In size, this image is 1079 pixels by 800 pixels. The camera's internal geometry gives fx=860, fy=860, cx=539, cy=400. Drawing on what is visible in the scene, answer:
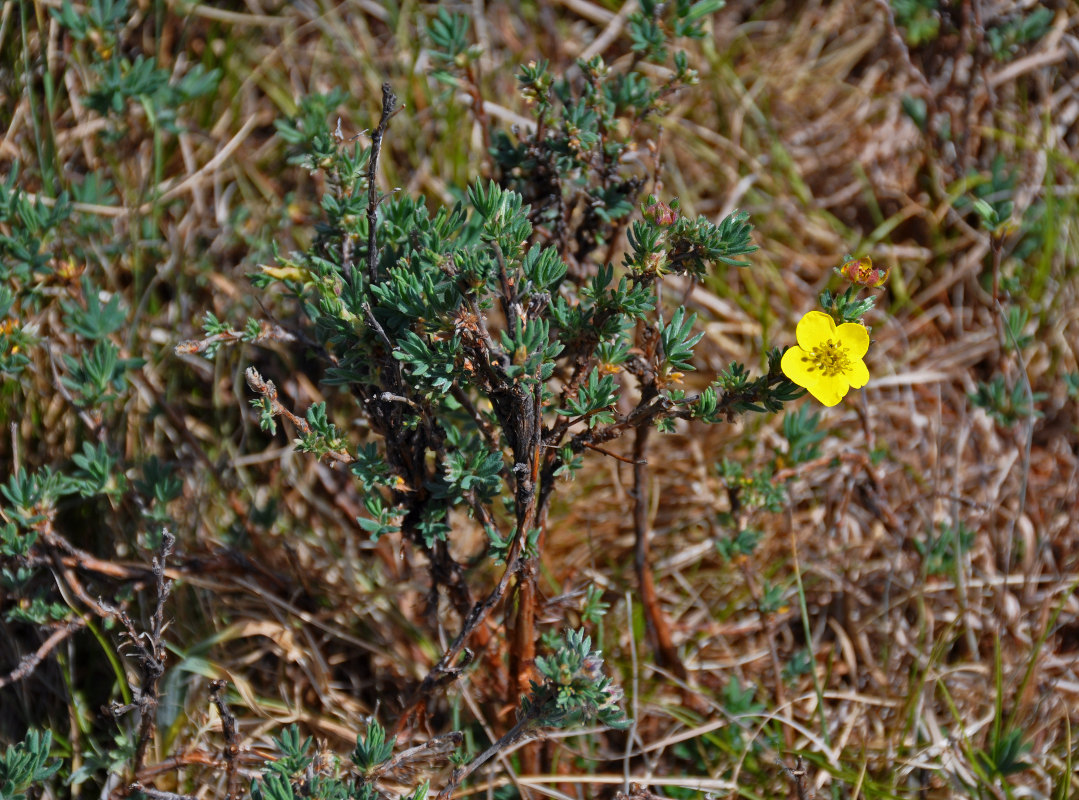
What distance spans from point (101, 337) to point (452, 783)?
150 centimetres

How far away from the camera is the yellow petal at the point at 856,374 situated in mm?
1681

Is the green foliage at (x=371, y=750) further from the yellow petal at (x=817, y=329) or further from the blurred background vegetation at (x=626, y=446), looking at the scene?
the yellow petal at (x=817, y=329)

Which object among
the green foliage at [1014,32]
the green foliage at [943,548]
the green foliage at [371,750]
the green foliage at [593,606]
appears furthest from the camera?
the green foliage at [1014,32]

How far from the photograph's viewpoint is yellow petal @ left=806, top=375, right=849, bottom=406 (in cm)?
158

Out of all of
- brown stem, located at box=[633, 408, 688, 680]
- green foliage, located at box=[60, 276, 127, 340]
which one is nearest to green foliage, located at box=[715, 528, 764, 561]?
brown stem, located at box=[633, 408, 688, 680]

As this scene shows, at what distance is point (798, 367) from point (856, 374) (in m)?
0.23

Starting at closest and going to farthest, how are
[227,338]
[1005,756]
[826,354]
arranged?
1. [826,354]
2. [227,338]
3. [1005,756]

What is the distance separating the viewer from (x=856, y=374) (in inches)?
67.4

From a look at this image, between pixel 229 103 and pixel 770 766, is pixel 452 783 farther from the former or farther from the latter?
pixel 229 103

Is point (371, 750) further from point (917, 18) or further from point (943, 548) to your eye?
point (917, 18)

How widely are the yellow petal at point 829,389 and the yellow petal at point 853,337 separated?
0.06 meters

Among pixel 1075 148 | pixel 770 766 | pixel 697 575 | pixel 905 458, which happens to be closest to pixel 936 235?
pixel 1075 148

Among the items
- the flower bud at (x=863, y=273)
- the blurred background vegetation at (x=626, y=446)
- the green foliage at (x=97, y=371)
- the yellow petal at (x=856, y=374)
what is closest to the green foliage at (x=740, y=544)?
the blurred background vegetation at (x=626, y=446)

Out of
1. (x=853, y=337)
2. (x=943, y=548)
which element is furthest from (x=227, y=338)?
(x=943, y=548)
